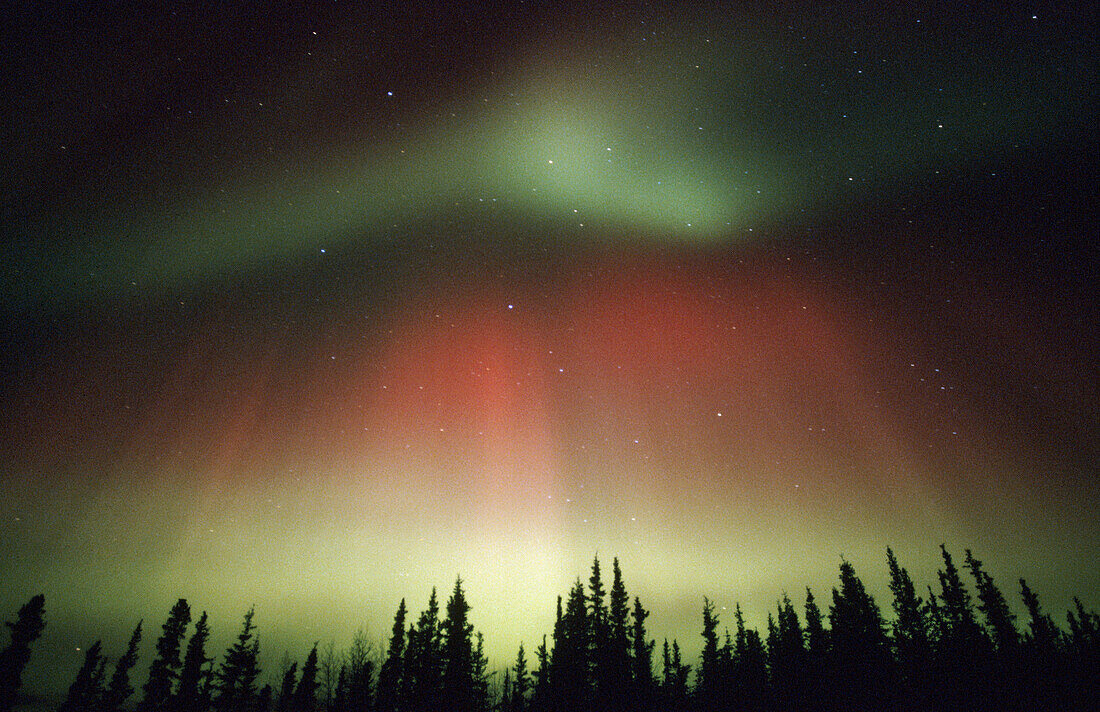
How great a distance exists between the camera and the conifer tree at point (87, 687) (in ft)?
177

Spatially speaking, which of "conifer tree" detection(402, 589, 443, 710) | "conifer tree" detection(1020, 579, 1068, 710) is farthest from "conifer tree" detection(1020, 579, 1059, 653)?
"conifer tree" detection(402, 589, 443, 710)

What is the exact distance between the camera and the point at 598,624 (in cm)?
3941

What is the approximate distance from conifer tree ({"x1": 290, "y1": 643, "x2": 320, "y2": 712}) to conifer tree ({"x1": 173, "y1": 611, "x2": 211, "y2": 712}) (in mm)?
7453

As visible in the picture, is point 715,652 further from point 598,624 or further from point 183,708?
point 183,708

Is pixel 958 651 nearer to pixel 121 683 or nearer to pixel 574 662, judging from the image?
pixel 574 662

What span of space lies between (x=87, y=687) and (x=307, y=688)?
97.3 ft

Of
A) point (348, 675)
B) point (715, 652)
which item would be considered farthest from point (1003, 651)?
→ point (348, 675)

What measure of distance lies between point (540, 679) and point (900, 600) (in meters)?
38.6

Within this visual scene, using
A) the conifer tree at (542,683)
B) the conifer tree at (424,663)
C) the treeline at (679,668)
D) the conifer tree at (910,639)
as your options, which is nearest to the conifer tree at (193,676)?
the treeline at (679,668)

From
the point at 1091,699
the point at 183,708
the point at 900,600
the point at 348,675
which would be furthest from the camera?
the point at 348,675

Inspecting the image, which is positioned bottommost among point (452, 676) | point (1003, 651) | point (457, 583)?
point (452, 676)

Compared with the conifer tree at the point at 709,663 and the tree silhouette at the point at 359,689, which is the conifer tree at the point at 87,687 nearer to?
the tree silhouette at the point at 359,689

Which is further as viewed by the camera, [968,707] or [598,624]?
[598,624]

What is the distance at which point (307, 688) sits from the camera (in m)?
47.5
